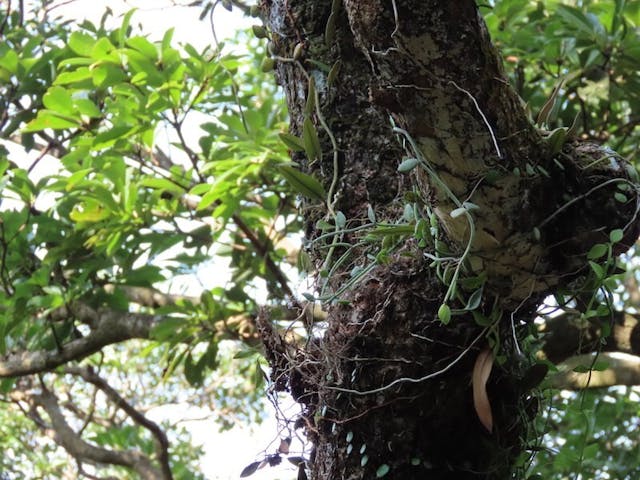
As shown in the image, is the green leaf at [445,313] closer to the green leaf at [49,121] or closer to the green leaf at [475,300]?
the green leaf at [475,300]

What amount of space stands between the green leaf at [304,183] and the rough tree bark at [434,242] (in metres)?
0.02

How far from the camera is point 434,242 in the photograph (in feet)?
2.74

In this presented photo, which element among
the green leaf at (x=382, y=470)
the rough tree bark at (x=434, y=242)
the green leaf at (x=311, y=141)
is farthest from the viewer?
the green leaf at (x=311, y=141)

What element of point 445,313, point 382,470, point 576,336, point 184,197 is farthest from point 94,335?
point 445,313

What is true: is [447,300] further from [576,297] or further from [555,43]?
[555,43]

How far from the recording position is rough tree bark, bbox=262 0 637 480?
2.39 ft

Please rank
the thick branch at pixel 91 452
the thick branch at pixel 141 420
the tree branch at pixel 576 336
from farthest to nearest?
the thick branch at pixel 91 452, the thick branch at pixel 141 420, the tree branch at pixel 576 336

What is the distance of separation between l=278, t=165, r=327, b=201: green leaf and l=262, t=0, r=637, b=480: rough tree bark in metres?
0.02

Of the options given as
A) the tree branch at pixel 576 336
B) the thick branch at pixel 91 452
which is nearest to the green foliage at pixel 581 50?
the tree branch at pixel 576 336

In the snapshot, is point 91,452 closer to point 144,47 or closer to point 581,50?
point 144,47

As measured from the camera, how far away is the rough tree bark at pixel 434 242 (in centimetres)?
73

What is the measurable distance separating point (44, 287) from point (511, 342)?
4.78 ft

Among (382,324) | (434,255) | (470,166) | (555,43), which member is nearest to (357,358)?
(382,324)

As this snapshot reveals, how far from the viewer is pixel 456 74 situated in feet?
2.39
